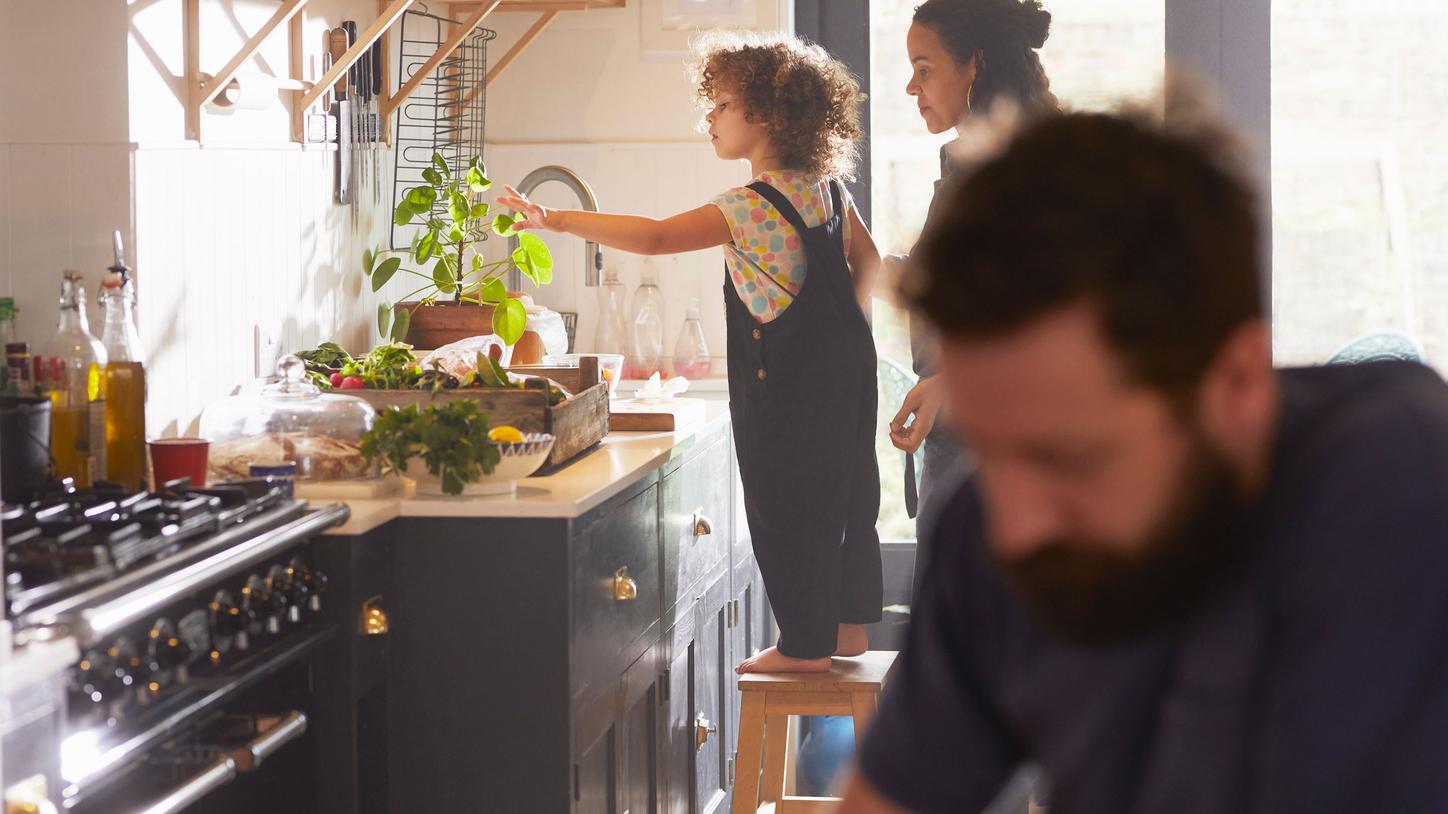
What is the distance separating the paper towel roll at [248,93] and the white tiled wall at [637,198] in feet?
3.76

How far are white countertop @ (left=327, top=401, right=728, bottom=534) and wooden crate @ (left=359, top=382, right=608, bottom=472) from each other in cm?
4

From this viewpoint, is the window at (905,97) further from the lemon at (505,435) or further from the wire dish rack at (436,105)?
the lemon at (505,435)

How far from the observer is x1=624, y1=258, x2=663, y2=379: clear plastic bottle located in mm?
3709

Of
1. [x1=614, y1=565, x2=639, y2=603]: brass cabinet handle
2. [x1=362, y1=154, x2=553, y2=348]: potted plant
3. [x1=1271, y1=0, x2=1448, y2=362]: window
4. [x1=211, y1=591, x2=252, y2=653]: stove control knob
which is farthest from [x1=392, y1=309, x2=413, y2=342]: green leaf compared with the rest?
[x1=1271, y1=0, x2=1448, y2=362]: window

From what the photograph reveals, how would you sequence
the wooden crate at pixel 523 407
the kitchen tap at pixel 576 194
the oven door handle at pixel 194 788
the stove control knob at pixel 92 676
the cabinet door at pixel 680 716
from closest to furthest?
1. the stove control knob at pixel 92 676
2. the oven door handle at pixel 194 788
3. the wooden crate at pixel 523 407
4. the cabinet door at pixel 680 716
5. the kitchen tap at pixel 576 194

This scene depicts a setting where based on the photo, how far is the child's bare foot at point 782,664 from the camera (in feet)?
9.53

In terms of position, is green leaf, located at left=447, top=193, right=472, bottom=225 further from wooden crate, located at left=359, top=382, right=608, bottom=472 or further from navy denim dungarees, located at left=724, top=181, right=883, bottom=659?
wooden crate, located at left=359, top=382, right=608, bottom=472

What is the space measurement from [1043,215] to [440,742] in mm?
1649

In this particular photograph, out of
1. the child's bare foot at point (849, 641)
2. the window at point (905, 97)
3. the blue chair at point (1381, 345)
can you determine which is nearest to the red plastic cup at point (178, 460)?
the child's bare foot at point (849, 641)

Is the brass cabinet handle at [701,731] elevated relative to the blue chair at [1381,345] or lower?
lower

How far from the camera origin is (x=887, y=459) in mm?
4043

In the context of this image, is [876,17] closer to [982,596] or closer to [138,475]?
[138,475]

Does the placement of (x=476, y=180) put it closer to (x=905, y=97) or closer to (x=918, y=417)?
(x=918, y=417)

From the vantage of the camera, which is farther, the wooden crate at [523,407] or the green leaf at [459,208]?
the green leaf at [459,208]
